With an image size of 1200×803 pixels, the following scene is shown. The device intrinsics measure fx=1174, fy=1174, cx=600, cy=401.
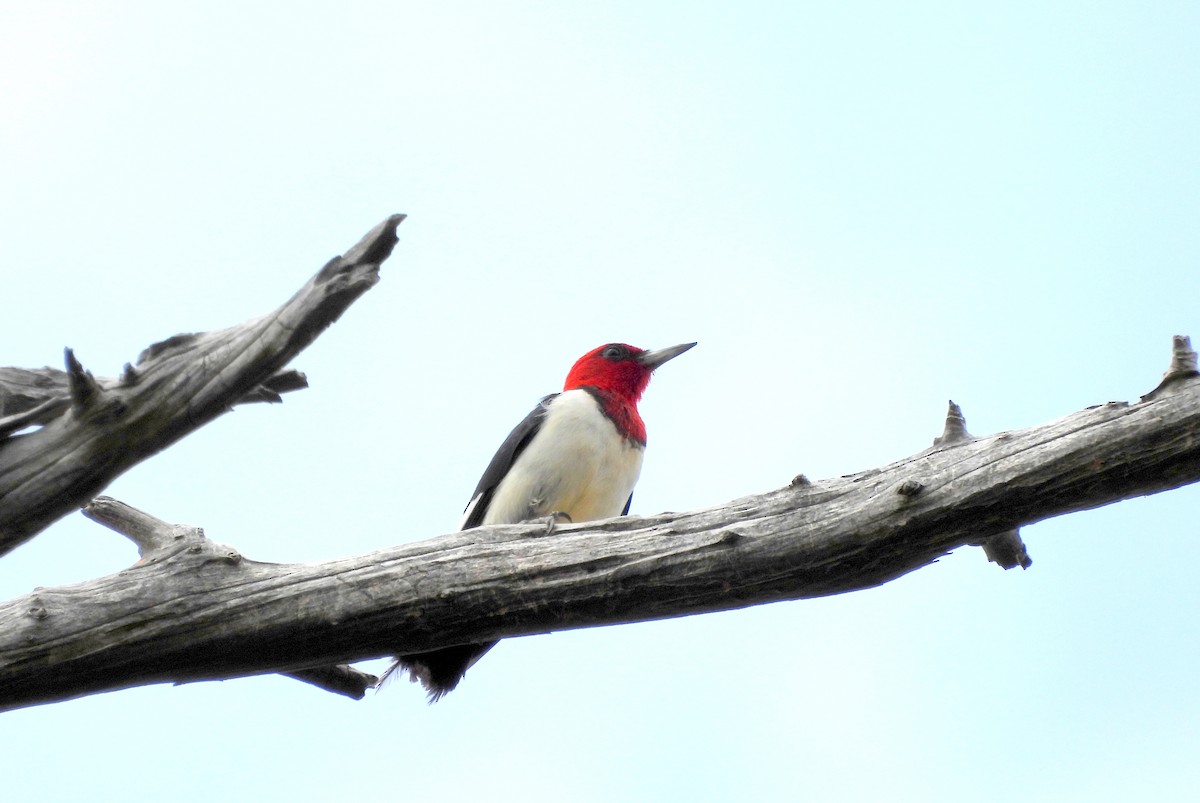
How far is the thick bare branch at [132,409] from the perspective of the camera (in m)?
2.99

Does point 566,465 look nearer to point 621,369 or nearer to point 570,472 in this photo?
point 570,472

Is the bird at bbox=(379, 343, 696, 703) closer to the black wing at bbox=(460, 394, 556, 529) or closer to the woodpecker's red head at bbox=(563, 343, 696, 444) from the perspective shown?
the black wing at bbox=(460, 394, 556, 529)

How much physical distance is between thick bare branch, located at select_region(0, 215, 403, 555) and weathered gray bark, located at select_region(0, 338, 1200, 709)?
28 cm

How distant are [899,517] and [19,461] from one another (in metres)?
2.30

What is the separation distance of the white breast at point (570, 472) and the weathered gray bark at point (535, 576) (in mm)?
1735

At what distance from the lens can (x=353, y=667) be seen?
388 cm

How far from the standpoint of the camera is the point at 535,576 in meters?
3.13

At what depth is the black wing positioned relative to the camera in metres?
5.31

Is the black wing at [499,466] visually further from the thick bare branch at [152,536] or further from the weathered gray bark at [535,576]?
the weathered gray bark at [535,576]

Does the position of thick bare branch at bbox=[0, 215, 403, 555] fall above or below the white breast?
below

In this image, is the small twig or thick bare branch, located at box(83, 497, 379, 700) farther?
thick bare branch, located at box(83, 497, 379, 700)

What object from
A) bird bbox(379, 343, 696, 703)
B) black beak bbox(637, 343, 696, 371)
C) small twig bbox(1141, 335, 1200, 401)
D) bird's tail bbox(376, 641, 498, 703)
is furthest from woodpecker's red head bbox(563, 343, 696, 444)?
small twig bbox(1141, 335, 1200, 401)

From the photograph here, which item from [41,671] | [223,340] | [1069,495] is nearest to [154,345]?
[223,340]

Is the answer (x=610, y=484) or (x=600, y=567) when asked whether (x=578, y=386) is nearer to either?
(x=610, y=484)
